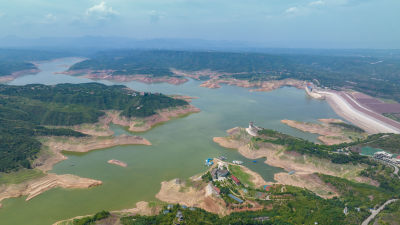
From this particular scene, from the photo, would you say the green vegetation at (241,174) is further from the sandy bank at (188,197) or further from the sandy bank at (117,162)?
the sandy bank at (117,162)

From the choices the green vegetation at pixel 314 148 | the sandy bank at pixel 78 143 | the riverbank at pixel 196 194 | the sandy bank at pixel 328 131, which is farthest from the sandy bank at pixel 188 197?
the sandy bank at pixel 328 131

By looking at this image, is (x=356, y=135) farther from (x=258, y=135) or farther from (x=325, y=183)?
(x=325, y=183)

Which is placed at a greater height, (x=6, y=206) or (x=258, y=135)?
(x=258, y=135)

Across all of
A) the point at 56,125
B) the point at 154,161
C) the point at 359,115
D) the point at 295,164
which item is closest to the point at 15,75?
the point at 56,125

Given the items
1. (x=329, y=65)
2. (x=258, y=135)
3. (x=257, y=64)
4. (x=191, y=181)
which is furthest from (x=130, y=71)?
(x=329, y=65)

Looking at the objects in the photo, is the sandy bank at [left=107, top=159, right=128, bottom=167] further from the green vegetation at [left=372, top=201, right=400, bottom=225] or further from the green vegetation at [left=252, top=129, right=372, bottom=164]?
the green vegetation at [left=372, top=201, right=400, bottom=225]

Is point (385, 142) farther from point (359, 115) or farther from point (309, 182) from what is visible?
point (359, 115)

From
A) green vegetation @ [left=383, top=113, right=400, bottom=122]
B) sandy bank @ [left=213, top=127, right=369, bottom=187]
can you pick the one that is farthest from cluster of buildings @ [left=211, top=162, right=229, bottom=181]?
green vegetation @ [left=383, top=113, right=400, bottom=122]
